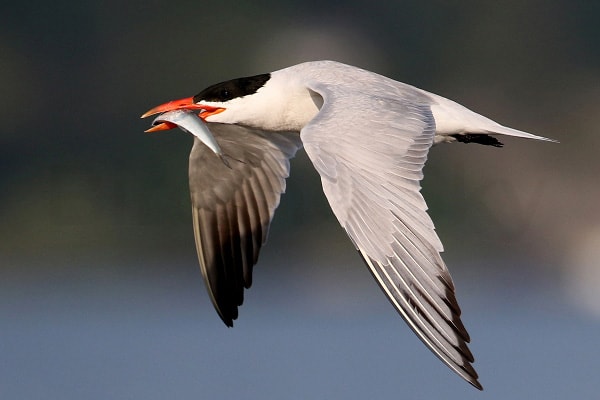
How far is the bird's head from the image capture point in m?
5.89

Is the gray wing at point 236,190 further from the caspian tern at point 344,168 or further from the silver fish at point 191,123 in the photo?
the silver fish at point 191,123

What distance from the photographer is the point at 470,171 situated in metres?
18.5

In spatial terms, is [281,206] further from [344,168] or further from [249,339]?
[344,168]

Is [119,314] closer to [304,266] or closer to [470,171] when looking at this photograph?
[304,266]

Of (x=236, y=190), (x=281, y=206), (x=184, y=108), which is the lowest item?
(x=281, y=206)

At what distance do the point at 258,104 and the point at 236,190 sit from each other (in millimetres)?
536

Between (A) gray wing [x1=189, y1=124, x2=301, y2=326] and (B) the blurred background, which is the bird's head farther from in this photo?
(B) the blurred background

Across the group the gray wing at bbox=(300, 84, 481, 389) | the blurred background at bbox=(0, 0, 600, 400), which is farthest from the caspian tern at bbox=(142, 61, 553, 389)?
the blurred background at bbox=(0, 0, 600, 400)

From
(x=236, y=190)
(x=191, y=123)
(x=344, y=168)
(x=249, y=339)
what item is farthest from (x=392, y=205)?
(x=249, y=339)

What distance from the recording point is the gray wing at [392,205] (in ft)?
15.3

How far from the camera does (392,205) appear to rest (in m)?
4.89

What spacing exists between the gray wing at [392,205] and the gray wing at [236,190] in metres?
0.93

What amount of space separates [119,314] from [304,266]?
230 centimetres

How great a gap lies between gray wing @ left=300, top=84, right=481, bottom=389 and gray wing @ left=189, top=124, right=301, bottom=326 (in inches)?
36.5
